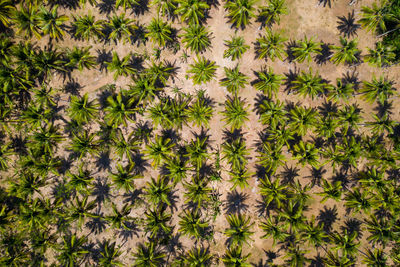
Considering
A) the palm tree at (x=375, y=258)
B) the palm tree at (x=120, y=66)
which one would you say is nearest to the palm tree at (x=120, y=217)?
the palm tree at (x=120, y=66)

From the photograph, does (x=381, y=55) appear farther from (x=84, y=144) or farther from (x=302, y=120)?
(x=84, y=144)

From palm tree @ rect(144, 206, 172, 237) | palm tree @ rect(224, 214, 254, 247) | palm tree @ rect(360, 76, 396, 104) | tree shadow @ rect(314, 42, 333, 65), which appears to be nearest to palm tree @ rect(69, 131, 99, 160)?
palm tree @ rect(144, 206, 172, 237)

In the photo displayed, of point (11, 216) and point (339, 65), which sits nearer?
point (11, 216)

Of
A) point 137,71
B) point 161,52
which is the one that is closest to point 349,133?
point 161,52

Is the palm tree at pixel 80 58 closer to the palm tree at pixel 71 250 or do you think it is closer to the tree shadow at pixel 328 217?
the palm tree at pixel 71 250

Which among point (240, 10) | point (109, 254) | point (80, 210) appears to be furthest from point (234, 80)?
point (109, 254)

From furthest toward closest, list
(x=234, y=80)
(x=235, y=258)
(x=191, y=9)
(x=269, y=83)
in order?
(x=234, y=80) < (x=269, y=83) < (x=235, y=258) < (x=191, y=9)

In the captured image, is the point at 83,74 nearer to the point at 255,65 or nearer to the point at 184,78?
the point at 184,78
